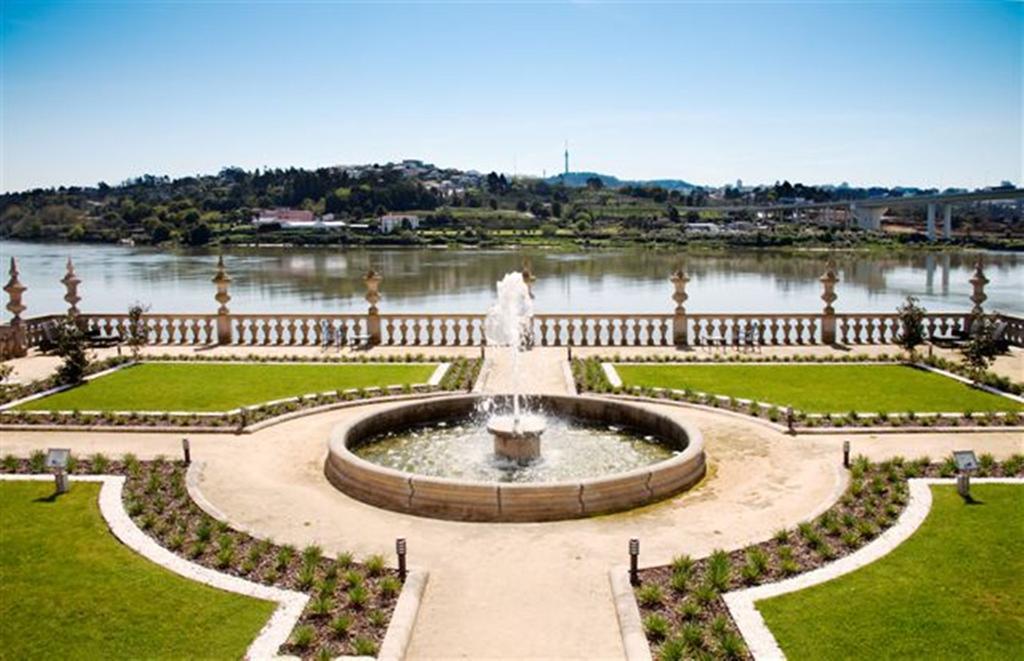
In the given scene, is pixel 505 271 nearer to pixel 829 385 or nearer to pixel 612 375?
pixel 612 375

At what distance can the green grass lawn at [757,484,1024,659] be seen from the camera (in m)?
8.04

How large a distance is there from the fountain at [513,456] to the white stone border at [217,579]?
2932 millimetres

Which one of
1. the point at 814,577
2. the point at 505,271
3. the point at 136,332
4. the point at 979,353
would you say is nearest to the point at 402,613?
the point at 814,577

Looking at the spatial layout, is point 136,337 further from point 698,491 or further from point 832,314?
point 832,314

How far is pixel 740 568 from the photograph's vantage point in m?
9.77

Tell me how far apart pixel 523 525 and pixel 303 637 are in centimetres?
396

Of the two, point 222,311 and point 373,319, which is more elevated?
point 222,311

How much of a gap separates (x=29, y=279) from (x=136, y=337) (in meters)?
52.8

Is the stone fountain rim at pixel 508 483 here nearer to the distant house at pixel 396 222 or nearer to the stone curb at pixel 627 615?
the stone curb at pixel 627 615

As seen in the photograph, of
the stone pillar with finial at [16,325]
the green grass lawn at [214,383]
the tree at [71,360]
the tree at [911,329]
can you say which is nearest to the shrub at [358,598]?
the green grass lawn at [214,383]

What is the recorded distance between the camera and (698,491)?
13.0 metres

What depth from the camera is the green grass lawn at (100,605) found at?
322 inches

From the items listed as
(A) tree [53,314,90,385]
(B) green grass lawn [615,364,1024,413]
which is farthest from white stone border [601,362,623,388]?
(A) tree [53,314,90,385]

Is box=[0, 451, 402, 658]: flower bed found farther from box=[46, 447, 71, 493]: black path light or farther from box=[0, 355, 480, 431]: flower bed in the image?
box=[0, 355, 480, 431]: flower bed
